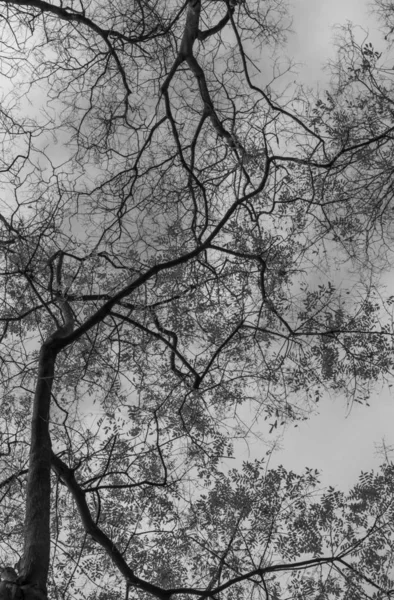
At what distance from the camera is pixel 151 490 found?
24.5 feet

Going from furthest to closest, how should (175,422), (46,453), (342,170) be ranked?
1. (175,422)
2. (342,170)
3. (46,453)

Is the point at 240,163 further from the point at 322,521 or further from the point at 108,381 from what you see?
the point at 322,521

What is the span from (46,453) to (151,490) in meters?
2.21

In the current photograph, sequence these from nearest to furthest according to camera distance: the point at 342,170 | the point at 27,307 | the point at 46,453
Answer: the point at 46,453, the point at 342,170, the point at 27,307

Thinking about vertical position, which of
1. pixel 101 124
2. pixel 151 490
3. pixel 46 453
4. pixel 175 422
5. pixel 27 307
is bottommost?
pixel 46 453

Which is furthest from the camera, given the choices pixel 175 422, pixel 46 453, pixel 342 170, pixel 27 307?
pixel 27 307

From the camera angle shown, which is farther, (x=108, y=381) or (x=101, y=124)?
(x=101, y=124)

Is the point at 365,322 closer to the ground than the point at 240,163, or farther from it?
closer to the ground

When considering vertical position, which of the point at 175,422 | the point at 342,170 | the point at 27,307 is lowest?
the point at 175,422

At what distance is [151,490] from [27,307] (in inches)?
111

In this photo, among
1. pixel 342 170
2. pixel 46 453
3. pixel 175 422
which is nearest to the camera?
pixel 46 453

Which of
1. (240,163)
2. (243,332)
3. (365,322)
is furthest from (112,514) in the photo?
(240,163)

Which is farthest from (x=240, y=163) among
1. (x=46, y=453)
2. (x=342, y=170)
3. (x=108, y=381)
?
(x=46, y=453)

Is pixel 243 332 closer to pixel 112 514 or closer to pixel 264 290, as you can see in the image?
pixel 264 290
